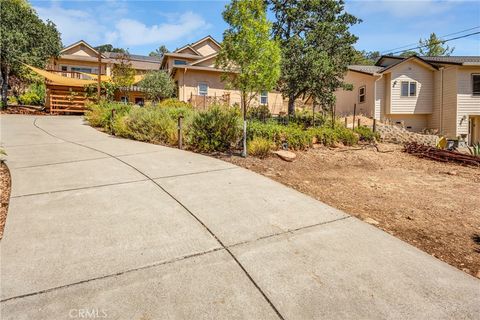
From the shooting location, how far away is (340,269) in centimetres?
289

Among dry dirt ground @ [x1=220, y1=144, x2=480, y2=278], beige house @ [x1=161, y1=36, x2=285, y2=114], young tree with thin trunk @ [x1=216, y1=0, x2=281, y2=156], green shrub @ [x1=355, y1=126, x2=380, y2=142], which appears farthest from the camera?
beige house @ [x1=161, y1=36, x2=285, y2=114]

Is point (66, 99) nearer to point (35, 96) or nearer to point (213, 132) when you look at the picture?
point (35, 96)

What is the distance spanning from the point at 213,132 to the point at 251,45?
269 cm

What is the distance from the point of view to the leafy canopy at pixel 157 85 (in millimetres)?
21750

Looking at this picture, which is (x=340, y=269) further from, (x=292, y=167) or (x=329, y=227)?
(x=292, y=167)

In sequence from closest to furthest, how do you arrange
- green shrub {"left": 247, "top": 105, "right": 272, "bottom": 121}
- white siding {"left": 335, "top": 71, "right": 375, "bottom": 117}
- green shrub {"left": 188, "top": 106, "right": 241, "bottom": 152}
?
green shrub {"left": 188, "top": 106, "right": 241, "bottom": 152}
green shrub {"left": 247, "top": 105, "right": 272, "bottom": 121}
white siding {"left": 335, "top": 71, "right": 375, "bottom": 117}

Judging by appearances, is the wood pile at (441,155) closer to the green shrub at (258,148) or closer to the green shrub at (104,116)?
the green shrub at (258,148)

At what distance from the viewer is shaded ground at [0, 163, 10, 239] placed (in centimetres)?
379

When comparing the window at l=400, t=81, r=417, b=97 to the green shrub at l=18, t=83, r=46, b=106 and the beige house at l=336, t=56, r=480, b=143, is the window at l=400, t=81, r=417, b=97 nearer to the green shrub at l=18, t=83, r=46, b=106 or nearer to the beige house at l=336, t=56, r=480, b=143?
the beige house at l=336, t=56, r=480, b=143

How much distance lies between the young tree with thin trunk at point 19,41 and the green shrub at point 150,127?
15748 millimetres

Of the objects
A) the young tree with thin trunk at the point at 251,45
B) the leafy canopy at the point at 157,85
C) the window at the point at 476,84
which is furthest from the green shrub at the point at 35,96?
the window at the point at 476,84

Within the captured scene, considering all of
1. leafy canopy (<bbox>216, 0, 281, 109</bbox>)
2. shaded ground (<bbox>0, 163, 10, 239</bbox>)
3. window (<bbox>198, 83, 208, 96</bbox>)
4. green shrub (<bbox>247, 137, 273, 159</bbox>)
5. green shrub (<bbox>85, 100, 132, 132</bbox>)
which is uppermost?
window (<bbox>198, 83, 208, 96</bbox>)

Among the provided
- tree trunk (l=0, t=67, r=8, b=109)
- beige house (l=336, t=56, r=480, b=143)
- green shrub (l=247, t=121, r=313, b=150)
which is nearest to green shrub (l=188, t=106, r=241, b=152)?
green shrub (l=247, t=121, r=313, b=150)

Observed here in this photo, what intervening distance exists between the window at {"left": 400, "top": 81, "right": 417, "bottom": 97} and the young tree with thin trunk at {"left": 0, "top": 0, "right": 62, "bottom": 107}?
2730 centimetres
